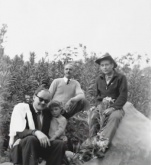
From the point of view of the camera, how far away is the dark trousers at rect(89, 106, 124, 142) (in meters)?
5.47

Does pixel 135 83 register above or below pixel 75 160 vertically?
above

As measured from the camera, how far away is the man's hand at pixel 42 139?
4445mm

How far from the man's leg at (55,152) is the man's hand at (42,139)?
4.4 inches

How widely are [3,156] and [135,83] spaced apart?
382cm

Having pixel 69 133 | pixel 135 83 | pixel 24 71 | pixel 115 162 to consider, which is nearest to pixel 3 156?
pixel 69 133

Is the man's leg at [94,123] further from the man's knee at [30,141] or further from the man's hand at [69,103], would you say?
the man's knee at [30,141]

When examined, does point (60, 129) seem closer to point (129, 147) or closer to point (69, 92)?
point (129, 147)

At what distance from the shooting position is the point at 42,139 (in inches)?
175

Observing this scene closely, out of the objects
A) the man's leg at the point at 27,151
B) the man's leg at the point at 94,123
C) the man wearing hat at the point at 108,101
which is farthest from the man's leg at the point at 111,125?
the man's leg at the point at 27,151

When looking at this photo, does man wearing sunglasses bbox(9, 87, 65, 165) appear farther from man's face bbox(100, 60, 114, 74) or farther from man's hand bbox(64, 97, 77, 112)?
man's face bbox(100, 60, 114, 74)

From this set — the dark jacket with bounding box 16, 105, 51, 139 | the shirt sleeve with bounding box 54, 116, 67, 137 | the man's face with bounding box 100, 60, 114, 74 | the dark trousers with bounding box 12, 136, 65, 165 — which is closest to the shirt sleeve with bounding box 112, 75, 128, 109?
the man's face with bounding box 100, 60, 114, 74

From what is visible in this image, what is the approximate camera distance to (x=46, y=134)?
15.6 ft

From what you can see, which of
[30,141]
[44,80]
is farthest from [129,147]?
[44,80]

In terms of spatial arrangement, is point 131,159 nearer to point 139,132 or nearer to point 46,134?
point 139,132
